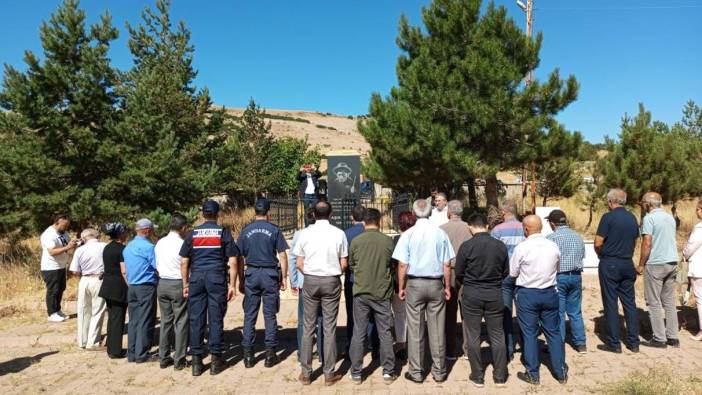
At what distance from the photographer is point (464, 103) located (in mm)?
12820

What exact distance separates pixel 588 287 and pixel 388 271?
5.91 meters

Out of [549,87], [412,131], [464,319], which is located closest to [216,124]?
[412,131]

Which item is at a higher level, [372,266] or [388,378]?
[372,266]

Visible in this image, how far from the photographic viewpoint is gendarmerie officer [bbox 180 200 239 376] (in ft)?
16.1

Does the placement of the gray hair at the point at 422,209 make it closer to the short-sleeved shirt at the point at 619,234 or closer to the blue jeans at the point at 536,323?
the blue jeans at the point at 536,323

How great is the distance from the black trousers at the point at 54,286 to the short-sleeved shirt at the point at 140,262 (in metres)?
2.69

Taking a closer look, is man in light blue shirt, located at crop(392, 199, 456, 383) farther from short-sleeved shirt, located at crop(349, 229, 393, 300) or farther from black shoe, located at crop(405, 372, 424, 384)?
short-sleeved shirt, located at crop(349, 229, 393, 300)

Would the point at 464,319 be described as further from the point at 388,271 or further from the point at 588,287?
the point at 588,287

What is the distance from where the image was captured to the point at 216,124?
1806 centimetres

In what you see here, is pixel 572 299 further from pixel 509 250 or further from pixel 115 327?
pixel 115 327

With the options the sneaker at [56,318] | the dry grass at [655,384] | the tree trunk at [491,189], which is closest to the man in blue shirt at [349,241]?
the dry grass at [655,384]

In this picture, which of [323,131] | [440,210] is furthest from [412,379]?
[323,131]

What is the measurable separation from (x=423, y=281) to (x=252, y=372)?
2.15 meters

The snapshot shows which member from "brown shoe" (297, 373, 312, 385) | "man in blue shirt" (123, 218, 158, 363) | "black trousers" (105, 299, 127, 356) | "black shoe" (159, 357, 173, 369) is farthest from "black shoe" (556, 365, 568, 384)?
"black trousers" (105, 299, 127, 356)
